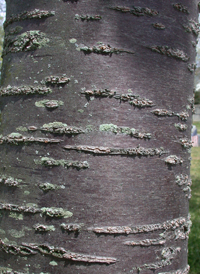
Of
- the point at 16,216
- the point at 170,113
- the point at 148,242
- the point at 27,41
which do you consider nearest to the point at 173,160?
the point at 170,113

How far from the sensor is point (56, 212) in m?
1.51

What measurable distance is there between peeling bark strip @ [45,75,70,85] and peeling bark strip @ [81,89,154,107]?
0.12 m

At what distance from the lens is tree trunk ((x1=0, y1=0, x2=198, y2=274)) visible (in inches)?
59.2

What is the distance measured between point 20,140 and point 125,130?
0.59 m

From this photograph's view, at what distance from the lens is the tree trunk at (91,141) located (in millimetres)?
1503

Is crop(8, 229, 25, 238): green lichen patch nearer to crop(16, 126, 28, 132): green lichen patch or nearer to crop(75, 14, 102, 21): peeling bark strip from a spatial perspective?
crop(16, 126, 28, 132): green lichen patch

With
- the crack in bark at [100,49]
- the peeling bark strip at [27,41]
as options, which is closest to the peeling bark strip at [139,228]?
the crack in bark at [100,49]

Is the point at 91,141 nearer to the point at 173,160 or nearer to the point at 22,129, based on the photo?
the point at 22,129

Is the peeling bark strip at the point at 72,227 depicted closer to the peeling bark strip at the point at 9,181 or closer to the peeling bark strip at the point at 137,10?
the peeling bark strip at the point at 9,181

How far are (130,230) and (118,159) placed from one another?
382mm

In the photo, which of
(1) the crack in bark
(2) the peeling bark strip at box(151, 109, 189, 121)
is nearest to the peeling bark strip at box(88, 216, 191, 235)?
(2) the peeling bark strip at box(151, 109, 189, 121)

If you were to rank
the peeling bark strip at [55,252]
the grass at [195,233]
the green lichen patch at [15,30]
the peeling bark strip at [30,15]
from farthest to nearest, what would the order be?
1. the grass at [195,233]
2. the green lichen patch at [15,30]
3. the peeling bark strip at [30,15]
4. the peeling bark strip at [55,252]

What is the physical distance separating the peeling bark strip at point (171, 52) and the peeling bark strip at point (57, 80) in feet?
1.68

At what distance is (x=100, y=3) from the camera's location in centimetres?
154
